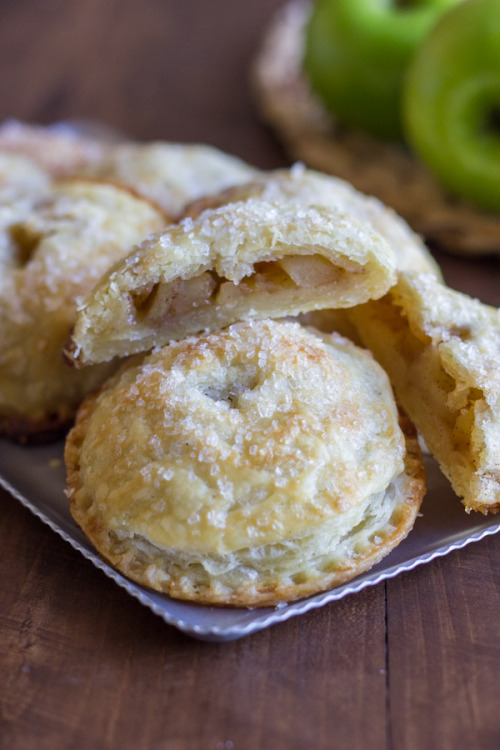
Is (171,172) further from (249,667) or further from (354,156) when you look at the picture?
(249,667)

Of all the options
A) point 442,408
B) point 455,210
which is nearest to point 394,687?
point 442,408

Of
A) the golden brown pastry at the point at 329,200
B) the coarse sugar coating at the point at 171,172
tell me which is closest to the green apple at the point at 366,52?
the coarse sugar coating at the point at 171,172

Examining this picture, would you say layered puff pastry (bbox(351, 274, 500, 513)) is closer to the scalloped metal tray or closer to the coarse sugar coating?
the scalloped metal tray

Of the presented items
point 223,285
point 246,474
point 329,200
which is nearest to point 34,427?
point 223,285

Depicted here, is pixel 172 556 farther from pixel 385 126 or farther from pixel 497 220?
pixel 385 126

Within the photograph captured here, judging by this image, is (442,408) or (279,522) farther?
(442,408)

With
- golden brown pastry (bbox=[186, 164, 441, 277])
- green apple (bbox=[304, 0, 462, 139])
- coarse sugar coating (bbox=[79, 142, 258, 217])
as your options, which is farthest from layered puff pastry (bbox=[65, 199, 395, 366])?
green apple (bbox=[304, 0, 462, 139])

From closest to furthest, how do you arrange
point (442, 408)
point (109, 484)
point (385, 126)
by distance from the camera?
point (109, 484)
point (442, 408)
point (385, 126)
